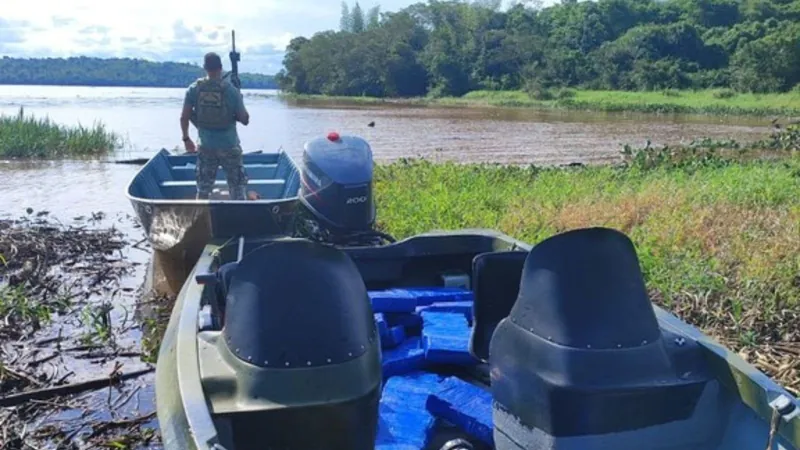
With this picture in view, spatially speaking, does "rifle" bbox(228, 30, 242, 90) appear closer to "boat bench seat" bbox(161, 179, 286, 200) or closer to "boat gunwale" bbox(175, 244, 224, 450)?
"boat bench seat" bbox(161, 179, 286, 200)

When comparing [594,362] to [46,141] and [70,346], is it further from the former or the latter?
[46,141]

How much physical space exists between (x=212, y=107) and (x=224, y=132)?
30cm

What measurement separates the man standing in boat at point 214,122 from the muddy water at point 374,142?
4.98ft

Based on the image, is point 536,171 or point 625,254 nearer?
point 625,254

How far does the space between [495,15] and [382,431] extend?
90.9 meters

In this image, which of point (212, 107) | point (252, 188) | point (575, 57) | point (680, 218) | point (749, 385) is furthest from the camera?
point (575, 57)

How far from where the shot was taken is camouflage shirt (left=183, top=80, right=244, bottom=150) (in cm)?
749

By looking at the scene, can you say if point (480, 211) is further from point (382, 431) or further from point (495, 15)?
point (495, 15)

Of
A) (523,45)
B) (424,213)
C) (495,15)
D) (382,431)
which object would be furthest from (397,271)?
(495,15)

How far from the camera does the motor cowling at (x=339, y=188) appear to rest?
5.94 m

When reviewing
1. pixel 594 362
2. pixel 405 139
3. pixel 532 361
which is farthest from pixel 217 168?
pixel 405 139

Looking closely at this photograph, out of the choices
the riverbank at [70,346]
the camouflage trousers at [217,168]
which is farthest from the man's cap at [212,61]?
the riverbank at [70,346]

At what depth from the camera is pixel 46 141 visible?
20391 millimetres

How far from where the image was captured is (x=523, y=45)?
74.1 meters
